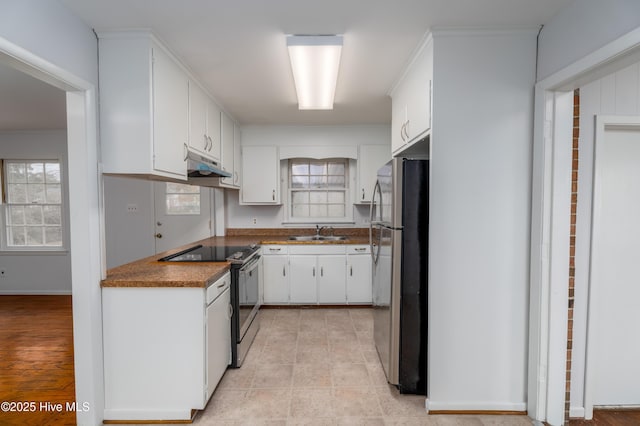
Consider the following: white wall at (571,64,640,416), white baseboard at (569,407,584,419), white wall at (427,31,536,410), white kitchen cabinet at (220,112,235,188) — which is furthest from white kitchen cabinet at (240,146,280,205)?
white baseboard at (569,407,584,419)

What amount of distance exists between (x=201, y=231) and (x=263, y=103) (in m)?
2.11

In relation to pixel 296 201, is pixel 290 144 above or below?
above

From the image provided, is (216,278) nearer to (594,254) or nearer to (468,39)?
(468,39)

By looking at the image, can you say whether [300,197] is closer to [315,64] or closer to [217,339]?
[315,64]

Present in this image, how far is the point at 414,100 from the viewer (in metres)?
2.34

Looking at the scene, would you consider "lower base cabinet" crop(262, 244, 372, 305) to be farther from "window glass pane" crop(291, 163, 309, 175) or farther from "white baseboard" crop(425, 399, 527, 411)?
"white baseboard" crop(425, 399, 527, 411)

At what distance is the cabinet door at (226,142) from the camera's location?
3465 mm

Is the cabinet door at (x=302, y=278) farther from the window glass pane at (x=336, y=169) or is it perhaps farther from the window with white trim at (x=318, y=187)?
the window glass pane at (x=336, y=169)

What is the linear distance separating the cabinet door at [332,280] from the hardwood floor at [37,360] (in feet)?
8.26

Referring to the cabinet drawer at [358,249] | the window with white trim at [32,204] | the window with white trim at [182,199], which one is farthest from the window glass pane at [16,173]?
the cabinet drawer at [358,249]

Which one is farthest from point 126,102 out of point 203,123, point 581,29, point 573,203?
point 573,203

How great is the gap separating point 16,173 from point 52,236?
1030 millimetres

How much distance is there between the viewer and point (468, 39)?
196cm

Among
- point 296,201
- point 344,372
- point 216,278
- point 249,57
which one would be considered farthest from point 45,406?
point 296,201
